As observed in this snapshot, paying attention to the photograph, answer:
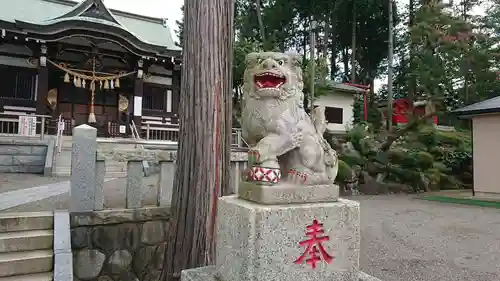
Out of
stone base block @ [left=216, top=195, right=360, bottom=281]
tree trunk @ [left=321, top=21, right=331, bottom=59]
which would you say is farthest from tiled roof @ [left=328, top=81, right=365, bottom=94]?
stone base block @ [left=216, top=195, right=360, bottom=281]

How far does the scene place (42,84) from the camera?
13.1m

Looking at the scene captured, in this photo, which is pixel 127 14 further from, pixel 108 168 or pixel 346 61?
pixel 346 61

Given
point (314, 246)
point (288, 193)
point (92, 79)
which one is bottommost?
point (314, 246)

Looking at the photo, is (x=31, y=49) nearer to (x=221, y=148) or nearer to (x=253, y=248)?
(x=221, y=148)

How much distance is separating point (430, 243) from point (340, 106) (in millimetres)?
16498

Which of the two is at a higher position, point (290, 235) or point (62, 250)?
point (290, 235)

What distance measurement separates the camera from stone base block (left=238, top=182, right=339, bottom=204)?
2271mm

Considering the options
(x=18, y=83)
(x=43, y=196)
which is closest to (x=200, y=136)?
(x=43, y=196)

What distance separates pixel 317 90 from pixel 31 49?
1141cm

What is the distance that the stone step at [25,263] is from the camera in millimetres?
3828

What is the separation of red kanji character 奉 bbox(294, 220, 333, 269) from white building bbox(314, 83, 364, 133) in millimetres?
18980

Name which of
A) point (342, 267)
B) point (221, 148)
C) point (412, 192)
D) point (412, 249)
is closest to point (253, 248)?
point (342, 267)

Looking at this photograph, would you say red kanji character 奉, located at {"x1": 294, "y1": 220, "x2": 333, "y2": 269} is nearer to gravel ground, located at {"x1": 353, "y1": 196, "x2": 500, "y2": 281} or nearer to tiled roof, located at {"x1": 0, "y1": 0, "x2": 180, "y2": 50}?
gravel ground, located at {"x1": 353, "y1": 196, "x2": 500, "y2": 281}

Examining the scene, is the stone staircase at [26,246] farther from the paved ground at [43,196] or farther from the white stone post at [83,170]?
the paved ground at [43,196]
